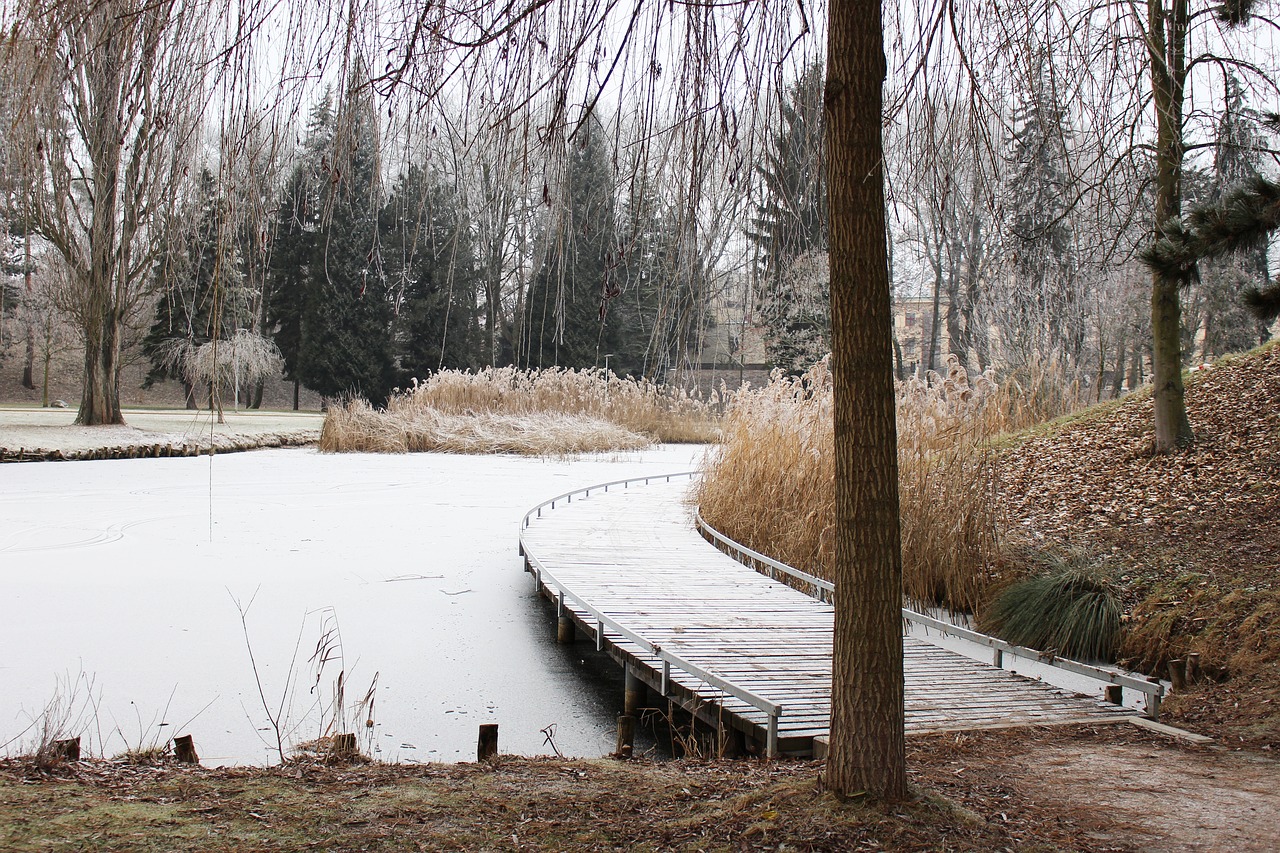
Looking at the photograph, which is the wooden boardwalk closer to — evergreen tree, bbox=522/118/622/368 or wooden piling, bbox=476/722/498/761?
wooden piling, bbox=476/722/498/761

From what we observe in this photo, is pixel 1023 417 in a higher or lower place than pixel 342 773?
higher

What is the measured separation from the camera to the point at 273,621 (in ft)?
13.5

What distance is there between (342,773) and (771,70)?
1.87 metres

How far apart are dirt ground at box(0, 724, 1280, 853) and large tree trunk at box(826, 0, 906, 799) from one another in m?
0.14

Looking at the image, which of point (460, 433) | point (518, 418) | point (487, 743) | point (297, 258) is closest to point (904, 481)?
point (487, 743)

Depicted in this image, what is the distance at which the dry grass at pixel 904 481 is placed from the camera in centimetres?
471

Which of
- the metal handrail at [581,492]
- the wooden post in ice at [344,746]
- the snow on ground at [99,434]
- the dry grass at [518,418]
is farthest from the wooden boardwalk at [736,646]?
the dry grass at [518,418]

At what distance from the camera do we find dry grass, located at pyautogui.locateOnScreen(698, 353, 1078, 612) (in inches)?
185

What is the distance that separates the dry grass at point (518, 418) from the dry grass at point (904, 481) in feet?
18.6

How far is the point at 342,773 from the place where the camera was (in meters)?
2.19

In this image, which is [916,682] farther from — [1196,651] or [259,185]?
[259,185]

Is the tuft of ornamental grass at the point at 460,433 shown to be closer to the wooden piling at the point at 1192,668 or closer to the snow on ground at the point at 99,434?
the snow on ground at the point at 99,434

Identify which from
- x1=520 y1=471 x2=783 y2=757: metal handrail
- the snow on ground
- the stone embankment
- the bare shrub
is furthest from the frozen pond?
the snow on ground

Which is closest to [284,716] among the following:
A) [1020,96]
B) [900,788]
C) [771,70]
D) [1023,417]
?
[900,788]
